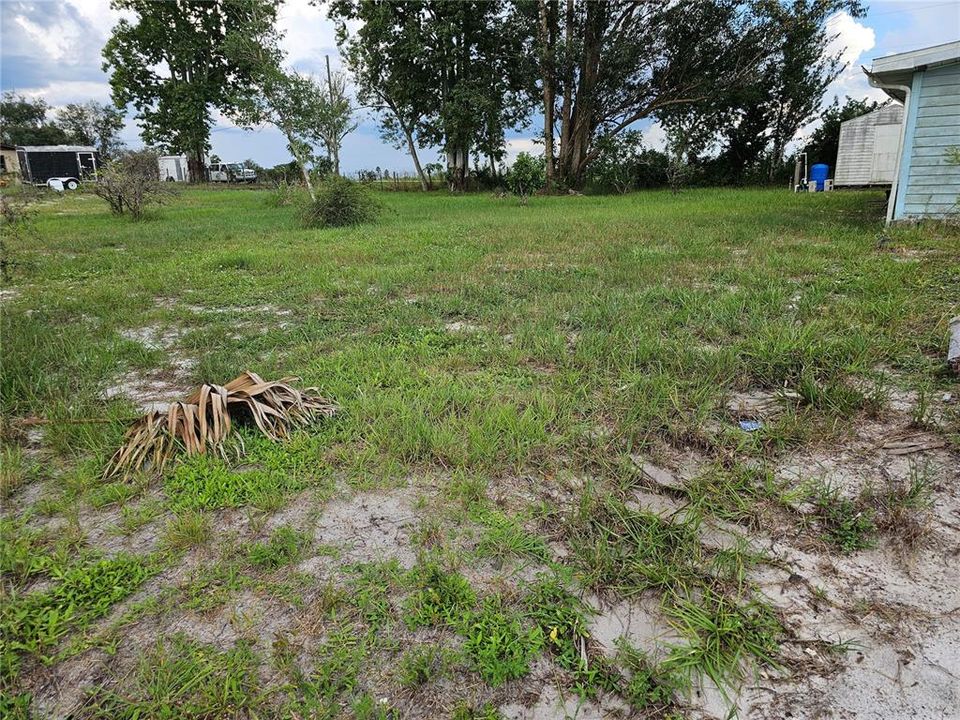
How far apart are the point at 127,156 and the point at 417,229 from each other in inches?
269

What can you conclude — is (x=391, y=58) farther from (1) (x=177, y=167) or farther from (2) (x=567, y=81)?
(1) (x=177, y=167)

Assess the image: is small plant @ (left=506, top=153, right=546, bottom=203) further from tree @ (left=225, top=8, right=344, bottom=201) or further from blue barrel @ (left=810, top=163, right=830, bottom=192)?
blue barrel @ (left=810, top=163, right=830, bottom=192)

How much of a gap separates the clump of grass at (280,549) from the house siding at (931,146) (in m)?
8.20

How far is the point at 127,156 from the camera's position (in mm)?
11055

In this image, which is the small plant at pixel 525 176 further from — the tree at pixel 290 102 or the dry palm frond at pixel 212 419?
the dry palm frond at pixel 212 419

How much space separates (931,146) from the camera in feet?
22.2

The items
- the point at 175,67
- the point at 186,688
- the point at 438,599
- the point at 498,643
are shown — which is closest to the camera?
the point at 186,688

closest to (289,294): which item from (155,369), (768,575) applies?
(155,369)

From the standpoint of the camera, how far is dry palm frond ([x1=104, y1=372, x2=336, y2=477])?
2137 millimetres

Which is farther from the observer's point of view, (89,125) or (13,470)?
(89,125)

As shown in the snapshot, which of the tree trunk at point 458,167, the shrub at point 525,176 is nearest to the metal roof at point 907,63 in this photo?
the shrub at point 525,176

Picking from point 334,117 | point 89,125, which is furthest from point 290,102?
point 89,125

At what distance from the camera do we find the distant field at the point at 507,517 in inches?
50.0

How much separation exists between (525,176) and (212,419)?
15.9m
